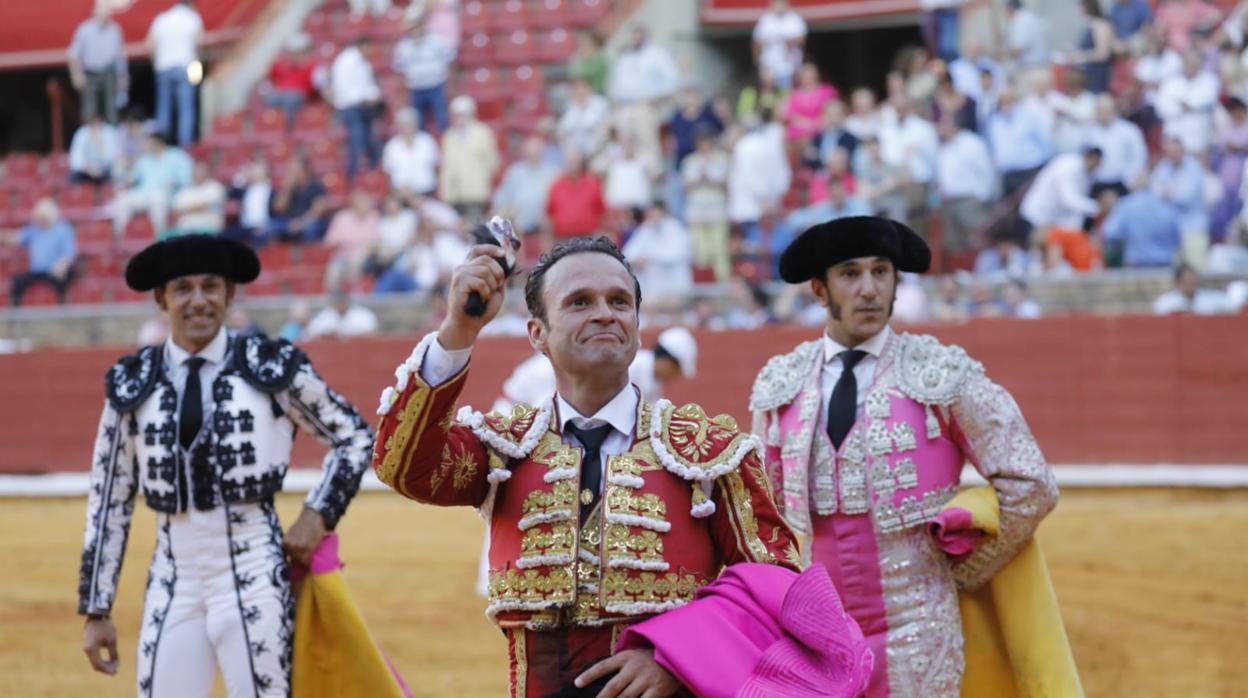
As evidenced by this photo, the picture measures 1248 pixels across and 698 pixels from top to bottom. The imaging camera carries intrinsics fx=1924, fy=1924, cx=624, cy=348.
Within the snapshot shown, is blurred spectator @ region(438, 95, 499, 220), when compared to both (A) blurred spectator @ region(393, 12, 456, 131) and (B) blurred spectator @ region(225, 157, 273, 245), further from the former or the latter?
(B) blurred spectator @ region(225, 157, 273, 245)

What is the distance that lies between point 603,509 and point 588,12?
13991 mm

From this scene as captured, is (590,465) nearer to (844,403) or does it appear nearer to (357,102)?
(844,403)

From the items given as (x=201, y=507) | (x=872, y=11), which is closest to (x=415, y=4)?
(x=872, y=11)

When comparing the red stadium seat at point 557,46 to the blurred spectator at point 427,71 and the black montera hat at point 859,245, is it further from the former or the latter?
the black montera hat at point 859,245

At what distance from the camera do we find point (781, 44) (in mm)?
13844

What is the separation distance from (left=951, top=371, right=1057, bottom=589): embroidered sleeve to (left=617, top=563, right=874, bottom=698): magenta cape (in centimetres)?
153

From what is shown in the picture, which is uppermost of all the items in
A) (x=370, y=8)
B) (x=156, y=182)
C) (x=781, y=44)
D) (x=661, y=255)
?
(x=370, y=8)

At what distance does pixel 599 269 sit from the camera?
289 centimetres

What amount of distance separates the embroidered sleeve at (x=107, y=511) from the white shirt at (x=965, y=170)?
7539 mm

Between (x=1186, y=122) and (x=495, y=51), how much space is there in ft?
23.3

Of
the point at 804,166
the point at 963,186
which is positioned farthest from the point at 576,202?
the point at 963,186

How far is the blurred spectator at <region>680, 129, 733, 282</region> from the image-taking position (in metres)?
12.0

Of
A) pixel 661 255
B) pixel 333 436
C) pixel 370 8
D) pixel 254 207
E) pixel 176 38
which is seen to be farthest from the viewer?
pixel 370 8

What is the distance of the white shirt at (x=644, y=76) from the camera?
13648mm
